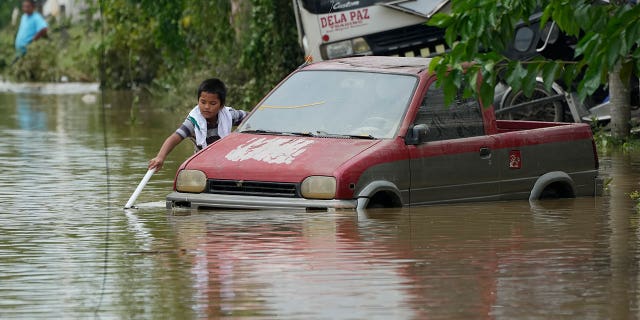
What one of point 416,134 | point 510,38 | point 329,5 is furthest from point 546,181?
point 329,5

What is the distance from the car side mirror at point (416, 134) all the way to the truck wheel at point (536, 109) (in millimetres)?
8019

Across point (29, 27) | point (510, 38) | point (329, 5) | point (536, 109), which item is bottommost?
point (536, 109)

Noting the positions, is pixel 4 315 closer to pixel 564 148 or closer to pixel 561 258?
pixel 561 258

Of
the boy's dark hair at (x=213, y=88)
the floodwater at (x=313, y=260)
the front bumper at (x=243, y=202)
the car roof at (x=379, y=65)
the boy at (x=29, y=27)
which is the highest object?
the boy at (x=29, y=27)

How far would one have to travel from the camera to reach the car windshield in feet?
43.3

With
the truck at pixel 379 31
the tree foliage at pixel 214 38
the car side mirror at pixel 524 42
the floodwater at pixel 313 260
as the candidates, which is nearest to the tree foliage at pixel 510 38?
the floodwater at pixel 313 260

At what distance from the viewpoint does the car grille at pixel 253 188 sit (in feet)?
41.0

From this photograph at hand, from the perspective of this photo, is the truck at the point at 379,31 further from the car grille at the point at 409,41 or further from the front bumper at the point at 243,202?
the front bumper at the point at 243,202

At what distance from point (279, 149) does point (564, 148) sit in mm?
2694

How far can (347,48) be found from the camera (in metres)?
22.0

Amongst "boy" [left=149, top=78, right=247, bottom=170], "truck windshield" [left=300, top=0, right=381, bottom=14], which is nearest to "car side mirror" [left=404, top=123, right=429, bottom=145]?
"boy" [left=149, top=78, right=247, bottom=170]

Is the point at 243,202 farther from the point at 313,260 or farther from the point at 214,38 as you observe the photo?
the point at 214,38

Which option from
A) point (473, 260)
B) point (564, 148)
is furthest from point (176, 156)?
point (473, 260)

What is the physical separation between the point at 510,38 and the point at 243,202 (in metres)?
2.99
